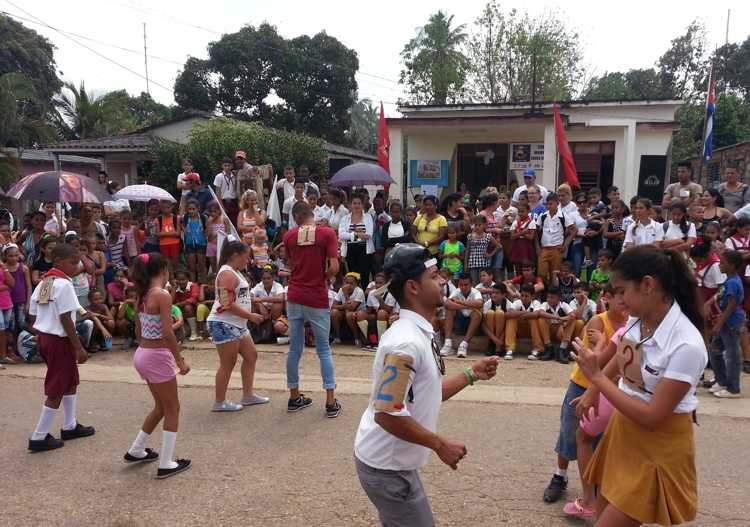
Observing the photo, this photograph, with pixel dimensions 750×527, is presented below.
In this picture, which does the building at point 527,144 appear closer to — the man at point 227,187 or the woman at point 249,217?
the man at point 227,187

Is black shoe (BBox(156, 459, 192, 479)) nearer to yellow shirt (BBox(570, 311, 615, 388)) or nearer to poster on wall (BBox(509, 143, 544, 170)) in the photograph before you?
yellow shirt (BBox(570, 311, 615, 388))

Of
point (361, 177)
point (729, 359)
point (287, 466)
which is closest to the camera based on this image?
point (287, 466)

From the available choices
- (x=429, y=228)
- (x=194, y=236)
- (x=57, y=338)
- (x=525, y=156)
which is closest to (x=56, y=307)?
(x=57, y=338)

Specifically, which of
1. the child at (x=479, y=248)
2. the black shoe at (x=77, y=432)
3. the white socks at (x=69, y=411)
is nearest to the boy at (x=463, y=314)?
the child at (x=479, y=248)

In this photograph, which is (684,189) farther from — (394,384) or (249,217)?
(394,384)

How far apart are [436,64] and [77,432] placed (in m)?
31.1

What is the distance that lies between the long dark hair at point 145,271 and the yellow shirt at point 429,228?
5556mm

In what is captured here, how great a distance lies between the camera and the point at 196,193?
1068 centimetres

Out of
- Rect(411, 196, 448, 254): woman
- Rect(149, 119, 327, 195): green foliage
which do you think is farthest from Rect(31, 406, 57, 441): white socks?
Rect(149, 119, 327, 195): green foliage

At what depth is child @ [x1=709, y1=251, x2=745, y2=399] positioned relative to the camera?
19.1 feet

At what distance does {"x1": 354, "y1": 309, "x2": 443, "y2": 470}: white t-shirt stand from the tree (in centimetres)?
3062

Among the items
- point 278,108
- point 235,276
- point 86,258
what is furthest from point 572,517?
point 278,108

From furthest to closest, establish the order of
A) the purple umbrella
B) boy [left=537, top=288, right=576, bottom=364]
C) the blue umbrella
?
the blue umbrella, the purple umbrella, boy [left=537, top=288, right=576, bottom=364]

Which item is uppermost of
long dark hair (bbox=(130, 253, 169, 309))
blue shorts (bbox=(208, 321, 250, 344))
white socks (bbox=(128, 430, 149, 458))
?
long dark hair (bbox=(130, 253, 169, 309))
